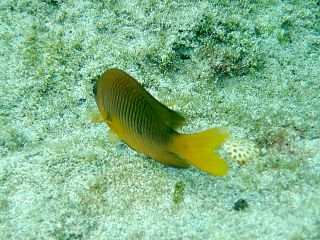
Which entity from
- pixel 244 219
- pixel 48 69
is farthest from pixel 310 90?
pixel 48 69

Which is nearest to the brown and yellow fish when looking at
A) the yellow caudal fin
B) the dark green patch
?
the yellow caudal fin

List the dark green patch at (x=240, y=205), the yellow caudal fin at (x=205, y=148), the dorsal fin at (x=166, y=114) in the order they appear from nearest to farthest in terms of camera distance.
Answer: the yellow caudal fin at (x=205, y=148)
the dorsal fin at (x=166, y=114)
the dark green patch at (x=240, y=205)

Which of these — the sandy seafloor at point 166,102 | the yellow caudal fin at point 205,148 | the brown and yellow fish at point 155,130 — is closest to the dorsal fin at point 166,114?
the brown and yellow fish at point 155,130

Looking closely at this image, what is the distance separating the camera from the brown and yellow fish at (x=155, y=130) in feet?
7.04

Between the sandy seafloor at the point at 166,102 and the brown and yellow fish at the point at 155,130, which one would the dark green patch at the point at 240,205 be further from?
the brown and yellow fish at the point at 155,130

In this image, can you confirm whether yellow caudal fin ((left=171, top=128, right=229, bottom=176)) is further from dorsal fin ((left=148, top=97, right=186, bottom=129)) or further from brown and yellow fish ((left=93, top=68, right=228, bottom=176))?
dorsal fin ((left=148, top=97, right=186, bottom=129))

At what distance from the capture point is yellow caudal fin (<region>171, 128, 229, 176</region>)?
2119mm

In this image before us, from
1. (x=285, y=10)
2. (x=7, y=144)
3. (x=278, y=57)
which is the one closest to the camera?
Answer: (x=7, y=144)

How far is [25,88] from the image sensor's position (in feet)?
10.8

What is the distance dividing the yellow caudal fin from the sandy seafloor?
0.42 meters

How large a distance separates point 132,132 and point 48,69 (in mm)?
1547

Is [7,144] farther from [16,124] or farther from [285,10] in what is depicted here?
[285,10]

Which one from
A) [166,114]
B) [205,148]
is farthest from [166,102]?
[205,148]

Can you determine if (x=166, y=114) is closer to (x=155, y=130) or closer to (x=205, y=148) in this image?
(x=155, y=130)
